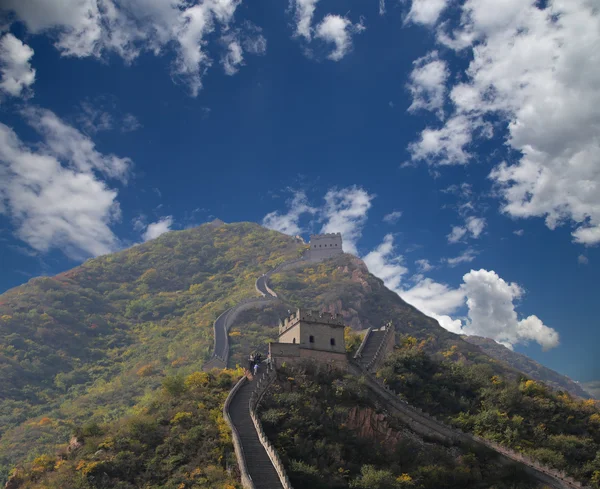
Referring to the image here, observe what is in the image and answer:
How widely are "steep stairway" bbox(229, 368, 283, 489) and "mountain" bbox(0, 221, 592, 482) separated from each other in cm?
147

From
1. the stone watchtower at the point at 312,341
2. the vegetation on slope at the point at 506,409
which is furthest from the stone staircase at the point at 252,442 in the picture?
the vegetation on slope at the point at 506,409

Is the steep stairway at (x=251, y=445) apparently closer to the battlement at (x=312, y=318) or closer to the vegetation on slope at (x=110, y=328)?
the battlement at (x=312, y=318)

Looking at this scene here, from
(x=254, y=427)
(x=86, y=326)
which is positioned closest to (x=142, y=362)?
(x=86, y=326)

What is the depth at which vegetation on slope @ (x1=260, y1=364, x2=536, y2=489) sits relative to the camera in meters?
26.7

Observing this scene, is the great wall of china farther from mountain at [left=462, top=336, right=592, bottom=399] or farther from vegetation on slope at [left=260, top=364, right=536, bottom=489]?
mountain at [left=462, top=336, right=592, bottom=399]

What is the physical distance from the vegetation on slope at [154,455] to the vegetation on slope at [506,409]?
1472 cm

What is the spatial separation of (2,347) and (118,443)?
53.7 metres

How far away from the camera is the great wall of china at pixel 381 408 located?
2509 centimetres

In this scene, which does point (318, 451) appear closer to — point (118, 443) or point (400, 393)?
point (118, 443)

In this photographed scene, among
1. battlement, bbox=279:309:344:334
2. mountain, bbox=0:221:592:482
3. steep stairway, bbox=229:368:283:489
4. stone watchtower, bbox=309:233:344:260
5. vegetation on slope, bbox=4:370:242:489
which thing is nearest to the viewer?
steep stairway, bbox=229:368:283:489

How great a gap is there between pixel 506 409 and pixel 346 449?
1467 centimetres

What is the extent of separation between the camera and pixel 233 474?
82.8 feet

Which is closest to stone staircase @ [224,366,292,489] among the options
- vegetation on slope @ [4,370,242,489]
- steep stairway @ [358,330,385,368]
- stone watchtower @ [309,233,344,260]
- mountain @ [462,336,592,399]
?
vegetation on slope @ [4,370,242,489]

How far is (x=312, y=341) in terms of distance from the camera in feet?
126
